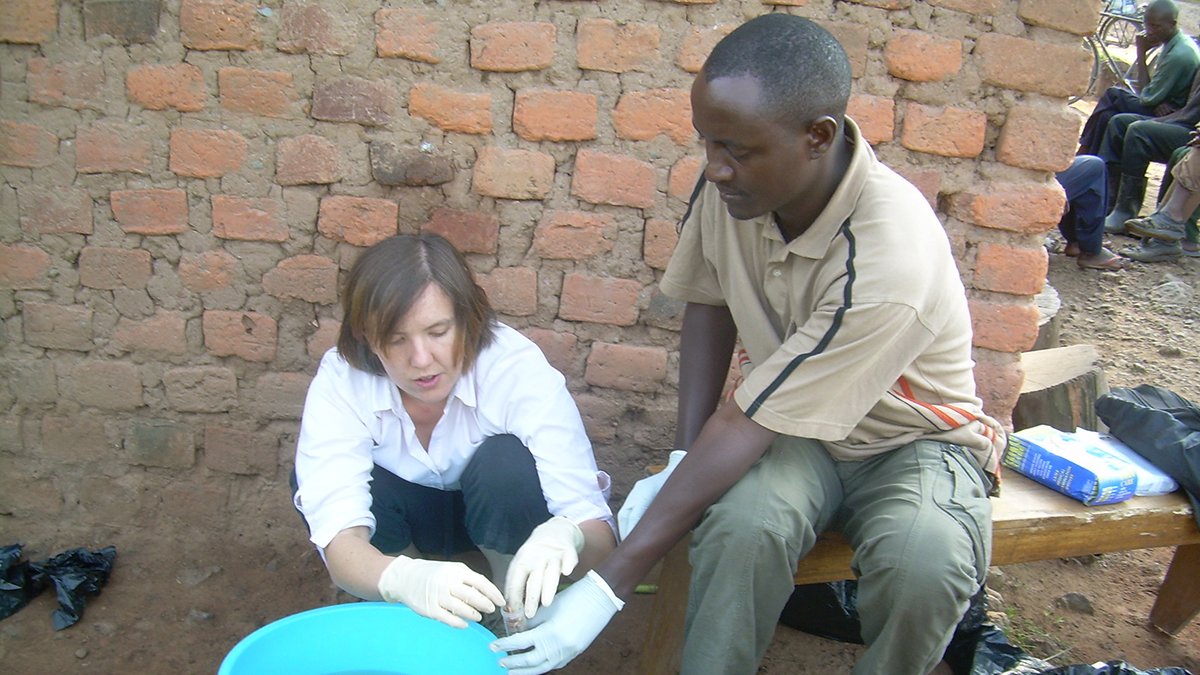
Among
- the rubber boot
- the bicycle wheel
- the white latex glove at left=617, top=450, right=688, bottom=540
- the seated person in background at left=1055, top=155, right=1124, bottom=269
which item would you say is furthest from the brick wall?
the bicycle wheel

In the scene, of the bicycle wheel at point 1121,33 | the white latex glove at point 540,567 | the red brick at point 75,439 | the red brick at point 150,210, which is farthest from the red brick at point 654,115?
the bicycle wheel at point 1121,33

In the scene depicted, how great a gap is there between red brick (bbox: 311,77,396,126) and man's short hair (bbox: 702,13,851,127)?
913mm

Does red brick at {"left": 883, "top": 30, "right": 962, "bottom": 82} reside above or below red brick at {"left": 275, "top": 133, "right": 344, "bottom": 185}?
above

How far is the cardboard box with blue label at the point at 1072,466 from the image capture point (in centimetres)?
193

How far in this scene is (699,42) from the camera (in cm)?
206

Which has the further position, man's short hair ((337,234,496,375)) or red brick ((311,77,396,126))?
red brick ((311,77,396,126))

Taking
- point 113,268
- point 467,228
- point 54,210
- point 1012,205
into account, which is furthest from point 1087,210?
point 54,210

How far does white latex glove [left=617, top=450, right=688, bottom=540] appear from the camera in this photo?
1768mm

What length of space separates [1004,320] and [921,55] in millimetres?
649

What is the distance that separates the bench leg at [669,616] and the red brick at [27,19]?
1796mm

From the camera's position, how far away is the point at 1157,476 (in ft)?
6.60

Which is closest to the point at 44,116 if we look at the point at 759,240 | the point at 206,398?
the point at 206,398

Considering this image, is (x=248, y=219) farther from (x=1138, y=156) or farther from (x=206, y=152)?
(x=1138, y=156)

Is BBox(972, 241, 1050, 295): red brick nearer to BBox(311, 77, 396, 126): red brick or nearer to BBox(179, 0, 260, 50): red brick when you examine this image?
BBox(311, 77, 396, 126): red brick
